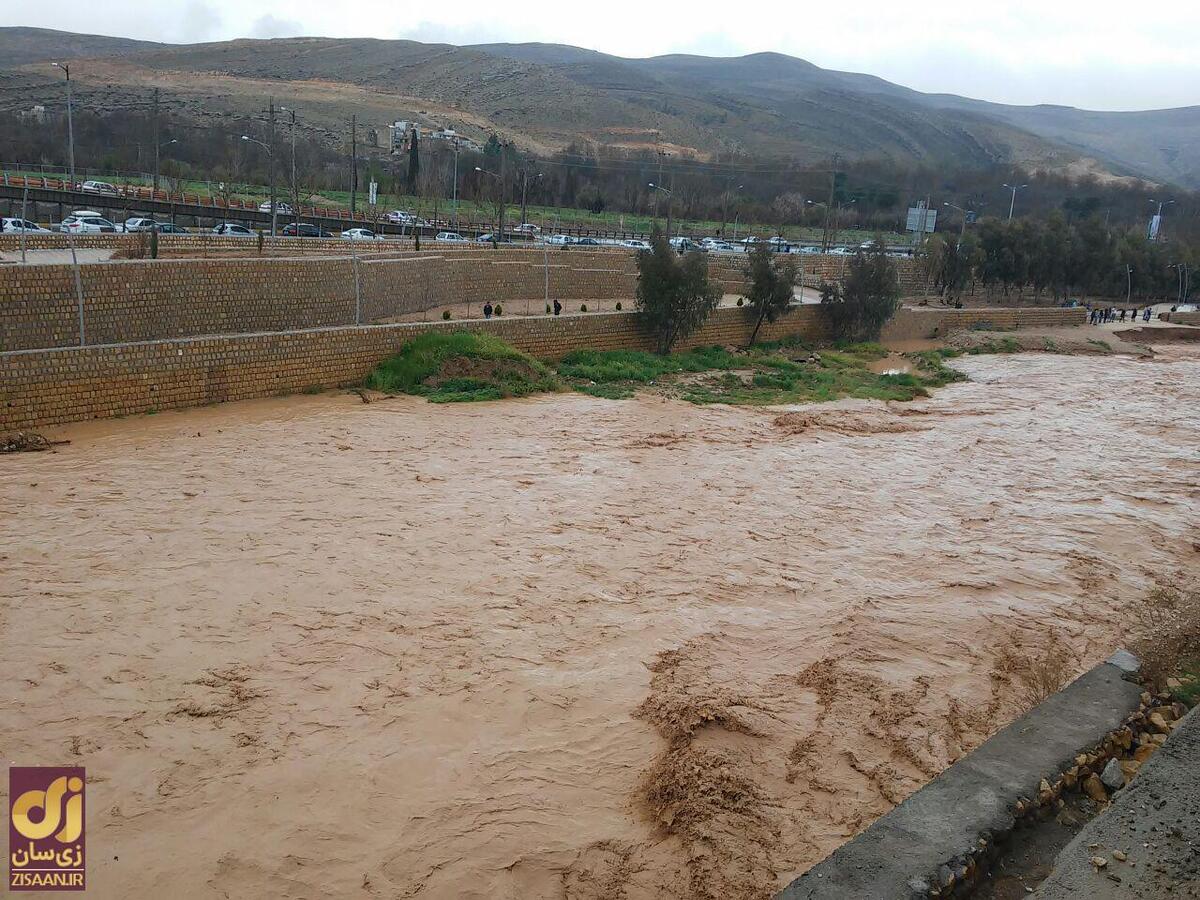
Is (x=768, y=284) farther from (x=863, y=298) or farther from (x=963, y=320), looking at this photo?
(x=963, y=320)

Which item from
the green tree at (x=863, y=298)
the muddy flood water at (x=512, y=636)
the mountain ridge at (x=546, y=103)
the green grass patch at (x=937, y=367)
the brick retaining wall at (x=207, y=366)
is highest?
the mountain ridge at (x=546, y=103)

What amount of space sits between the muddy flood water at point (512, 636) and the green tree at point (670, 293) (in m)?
9.78

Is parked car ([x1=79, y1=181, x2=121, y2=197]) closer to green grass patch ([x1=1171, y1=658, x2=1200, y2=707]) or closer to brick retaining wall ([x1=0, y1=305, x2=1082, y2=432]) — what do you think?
brick retaining wall ([x1=0, y1=305, x2=1082, y2=432])

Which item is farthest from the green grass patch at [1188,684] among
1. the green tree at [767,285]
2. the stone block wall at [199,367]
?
the green tree at [767,285]

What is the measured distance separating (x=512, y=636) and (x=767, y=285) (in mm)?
23820

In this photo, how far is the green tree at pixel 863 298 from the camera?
36062mm

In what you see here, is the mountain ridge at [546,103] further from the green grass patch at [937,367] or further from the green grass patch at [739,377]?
the green grass patch at [739,377]

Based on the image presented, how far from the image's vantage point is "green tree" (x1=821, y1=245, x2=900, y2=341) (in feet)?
118

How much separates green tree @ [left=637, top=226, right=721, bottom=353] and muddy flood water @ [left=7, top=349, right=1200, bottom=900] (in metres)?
9.78

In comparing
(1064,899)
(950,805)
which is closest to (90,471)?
(950,805)

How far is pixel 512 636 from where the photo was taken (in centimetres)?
1012

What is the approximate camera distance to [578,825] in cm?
709

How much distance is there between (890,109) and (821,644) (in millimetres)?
197546

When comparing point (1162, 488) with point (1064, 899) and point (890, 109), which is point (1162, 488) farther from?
point (890, 109)
